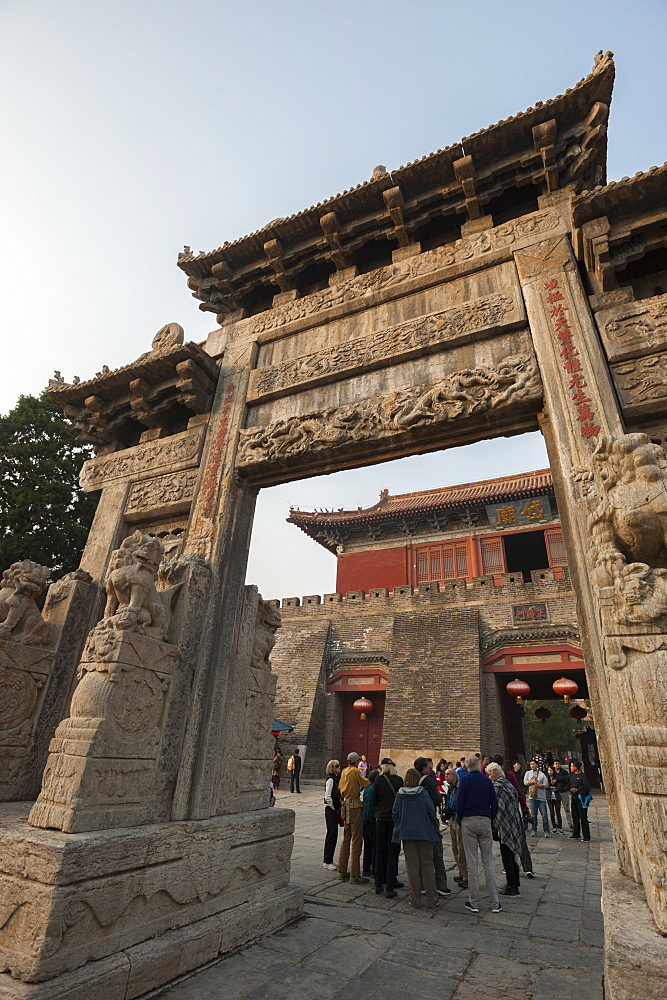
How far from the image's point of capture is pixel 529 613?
18.2m

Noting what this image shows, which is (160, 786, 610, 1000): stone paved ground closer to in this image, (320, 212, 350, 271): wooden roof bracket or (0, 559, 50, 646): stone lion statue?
(0, 559, 50, 646): stone lion statue

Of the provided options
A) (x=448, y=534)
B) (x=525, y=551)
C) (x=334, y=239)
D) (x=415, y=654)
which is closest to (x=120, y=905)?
(x=334, y=239)

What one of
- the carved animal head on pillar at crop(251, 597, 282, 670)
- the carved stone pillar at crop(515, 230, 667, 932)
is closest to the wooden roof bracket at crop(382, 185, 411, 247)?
the carved stone pillar at crop(515, 230, 667, 932)

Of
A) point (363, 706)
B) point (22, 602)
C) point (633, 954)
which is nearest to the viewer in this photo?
point (633, 954)

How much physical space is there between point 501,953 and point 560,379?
14.5 feet

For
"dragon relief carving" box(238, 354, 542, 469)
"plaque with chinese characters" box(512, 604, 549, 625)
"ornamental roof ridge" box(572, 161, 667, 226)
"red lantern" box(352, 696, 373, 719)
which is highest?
"plaque with chinese characters" box(512, 604, 549, 625)

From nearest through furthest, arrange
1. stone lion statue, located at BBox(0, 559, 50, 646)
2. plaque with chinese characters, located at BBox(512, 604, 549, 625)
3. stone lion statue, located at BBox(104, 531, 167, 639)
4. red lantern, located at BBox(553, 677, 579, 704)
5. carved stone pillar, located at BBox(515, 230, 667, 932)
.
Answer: carved stone pillar, located at BBox(515, 230, 667, 932), stone lion statue, located at BBox(104, 531, 167, 639), stone lion statue, located at BBox(0, 559, 50, 646), red lantern, located at BBox(553, 677, 579, 704), plaque with chinese characters, located at BBox(512, 604, 549, 625)

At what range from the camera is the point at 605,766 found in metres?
3.12

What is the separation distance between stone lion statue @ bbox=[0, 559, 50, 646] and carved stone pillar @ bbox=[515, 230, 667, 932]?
475 cm

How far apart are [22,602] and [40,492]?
6692 millimetres

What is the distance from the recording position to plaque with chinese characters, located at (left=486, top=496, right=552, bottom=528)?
21.5m

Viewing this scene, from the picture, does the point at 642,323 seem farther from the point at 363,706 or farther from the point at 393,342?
the point at 363,706

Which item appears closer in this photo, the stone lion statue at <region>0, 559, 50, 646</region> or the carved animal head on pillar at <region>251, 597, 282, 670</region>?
the stone lion statue at <region>0, 559, 50, 646</region>

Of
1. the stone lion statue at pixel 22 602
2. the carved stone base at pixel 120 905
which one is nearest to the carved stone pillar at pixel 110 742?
the carved stone base at pixel 120 905
